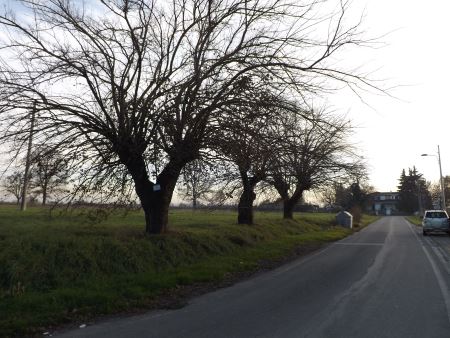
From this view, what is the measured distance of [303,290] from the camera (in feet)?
36.0

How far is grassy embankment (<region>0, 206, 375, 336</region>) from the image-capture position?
8.73m

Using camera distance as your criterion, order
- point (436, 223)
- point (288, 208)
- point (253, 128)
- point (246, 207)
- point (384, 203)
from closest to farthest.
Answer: point (253, 128)
point (246, 207)
point (436, 223)
point (288, 208)
point (384, 203)

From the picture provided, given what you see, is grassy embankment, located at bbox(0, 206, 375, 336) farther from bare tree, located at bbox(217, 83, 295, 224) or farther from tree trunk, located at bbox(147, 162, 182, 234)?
bare tree, located at bbox(217, 83, 295, 224)

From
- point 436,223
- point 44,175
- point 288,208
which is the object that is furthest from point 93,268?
point 288,208

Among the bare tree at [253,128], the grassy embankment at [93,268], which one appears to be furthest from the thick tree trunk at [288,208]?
the bare tree at [253,128]

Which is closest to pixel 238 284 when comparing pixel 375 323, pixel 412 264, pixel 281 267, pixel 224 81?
pixel 281 267

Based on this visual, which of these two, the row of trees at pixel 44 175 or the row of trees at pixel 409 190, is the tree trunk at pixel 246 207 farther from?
the row of trees at pixel 409 190

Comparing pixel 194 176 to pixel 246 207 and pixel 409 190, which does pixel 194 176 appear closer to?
pixel 246 207

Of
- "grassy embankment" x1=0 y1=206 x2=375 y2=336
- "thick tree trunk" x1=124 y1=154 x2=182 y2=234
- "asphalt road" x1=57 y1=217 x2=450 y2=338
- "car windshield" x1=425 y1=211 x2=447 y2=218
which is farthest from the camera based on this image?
"car windshield" x1=425 y1=211 x2=447 y2=218

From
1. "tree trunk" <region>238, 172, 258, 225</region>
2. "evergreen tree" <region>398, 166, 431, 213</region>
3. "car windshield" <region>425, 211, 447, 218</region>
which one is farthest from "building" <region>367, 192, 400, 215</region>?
"tree trunk" <region>238, 172, 258, 225</region>

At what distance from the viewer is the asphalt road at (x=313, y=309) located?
7.32 m

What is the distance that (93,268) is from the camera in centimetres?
1148

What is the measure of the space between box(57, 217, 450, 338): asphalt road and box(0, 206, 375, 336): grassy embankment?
3.11 ft

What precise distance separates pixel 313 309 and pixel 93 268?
5.22 metres
